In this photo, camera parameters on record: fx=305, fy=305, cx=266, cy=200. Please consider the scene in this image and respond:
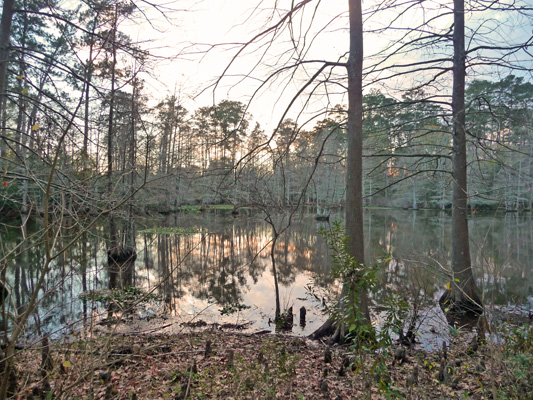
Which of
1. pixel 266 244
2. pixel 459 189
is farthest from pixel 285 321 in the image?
pixel 459 189

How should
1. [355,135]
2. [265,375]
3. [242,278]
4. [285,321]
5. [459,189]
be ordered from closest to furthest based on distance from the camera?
1. [265,375]
2. [355,135]
3. [285,321]
4. [459,189]
5. [242,278]

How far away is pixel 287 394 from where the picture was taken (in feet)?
11.0

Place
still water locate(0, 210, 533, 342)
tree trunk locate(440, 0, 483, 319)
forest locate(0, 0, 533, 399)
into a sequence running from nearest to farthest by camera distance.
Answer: forest locate(0, 0, 533, 399)
still water locate(0, 210, 533, 342)
tree trunk locate(440, 0, 483, 319)

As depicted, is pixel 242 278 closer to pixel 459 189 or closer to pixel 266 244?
pixel 266 244

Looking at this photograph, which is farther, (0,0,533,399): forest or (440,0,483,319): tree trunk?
(440,0,483,319): tree trunk

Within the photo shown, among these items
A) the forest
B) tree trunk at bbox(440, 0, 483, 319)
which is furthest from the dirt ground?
tree trunk at bbox(440, 0, 483, 319)

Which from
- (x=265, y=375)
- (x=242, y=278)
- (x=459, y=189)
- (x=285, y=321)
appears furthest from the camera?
(x=242, y=278)

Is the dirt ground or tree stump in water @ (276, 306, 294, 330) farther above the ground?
the dirt ground

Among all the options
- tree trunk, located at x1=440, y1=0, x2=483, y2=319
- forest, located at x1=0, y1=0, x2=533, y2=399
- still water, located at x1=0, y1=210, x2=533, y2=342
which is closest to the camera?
forest, located at x1=0, y1=0, x2=533, y2=399

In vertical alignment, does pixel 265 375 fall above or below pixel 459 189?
below

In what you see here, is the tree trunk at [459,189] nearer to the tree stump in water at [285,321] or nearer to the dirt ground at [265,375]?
the dirt ground at [265,375]

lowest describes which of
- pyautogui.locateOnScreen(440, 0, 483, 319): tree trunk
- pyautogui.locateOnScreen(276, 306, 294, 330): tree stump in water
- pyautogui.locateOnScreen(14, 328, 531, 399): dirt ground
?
pyautogui.locateOnScreen(276, 306, 294, 330): tree stump in water

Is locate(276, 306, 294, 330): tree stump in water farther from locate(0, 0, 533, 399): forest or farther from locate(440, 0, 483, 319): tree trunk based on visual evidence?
locate(440, 0, 483, 319): tree trunk

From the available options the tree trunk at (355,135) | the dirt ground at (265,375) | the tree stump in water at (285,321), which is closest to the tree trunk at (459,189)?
the dirt ground at (265,375)
